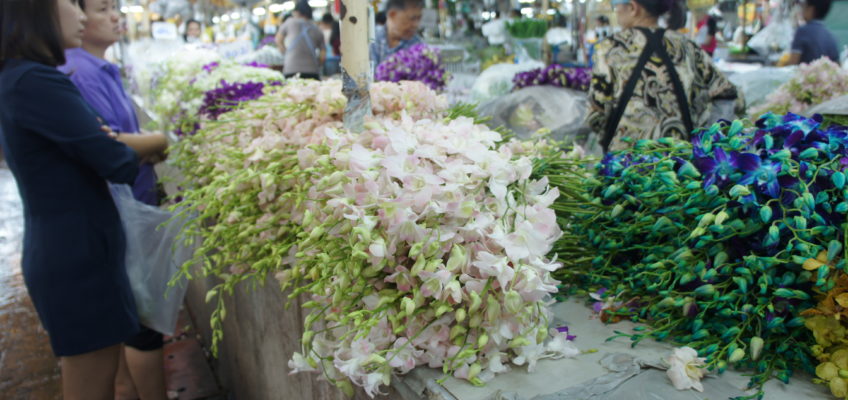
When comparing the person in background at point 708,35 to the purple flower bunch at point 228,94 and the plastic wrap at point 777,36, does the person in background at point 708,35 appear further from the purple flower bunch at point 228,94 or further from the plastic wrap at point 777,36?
the purple flower bunch at point 228,94

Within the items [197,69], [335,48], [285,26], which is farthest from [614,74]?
[335,48]

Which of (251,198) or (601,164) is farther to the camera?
(251,198)

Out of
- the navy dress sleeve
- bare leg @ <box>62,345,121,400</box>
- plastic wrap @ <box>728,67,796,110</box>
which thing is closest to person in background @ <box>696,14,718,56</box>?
plastic wrap @ <box>728,67,796,110</box>

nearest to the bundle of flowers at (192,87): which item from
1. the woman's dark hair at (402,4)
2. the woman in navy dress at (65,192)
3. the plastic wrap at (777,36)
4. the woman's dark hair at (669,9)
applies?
the woman's dark hair at (402,4)

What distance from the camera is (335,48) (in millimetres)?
9766

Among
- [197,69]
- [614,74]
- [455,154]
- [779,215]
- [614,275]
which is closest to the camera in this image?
[779,215]

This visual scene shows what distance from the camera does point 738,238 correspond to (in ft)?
3.93

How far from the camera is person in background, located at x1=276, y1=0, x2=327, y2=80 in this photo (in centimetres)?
686

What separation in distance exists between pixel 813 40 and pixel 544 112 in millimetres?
2830

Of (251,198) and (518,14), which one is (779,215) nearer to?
(251,198)

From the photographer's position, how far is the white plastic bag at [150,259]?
96.0 inches

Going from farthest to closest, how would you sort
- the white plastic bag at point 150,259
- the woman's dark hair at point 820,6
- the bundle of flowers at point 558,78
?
the woman's dark hair at point 820,6
the bundle of flowers at point 558,78
the white plastic bag at point 150,259

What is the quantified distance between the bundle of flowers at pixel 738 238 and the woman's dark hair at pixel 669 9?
1518 millimetres

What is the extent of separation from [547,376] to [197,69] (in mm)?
4381
